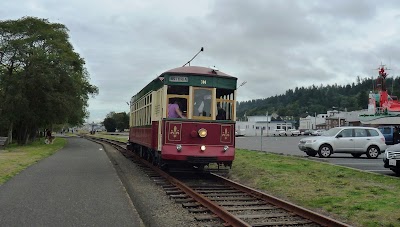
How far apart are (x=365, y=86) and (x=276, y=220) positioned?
180 metres

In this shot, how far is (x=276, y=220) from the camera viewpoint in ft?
25.0

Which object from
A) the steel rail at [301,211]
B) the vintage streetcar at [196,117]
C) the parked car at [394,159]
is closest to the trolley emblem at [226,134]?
the vintage streetcar at [196,117]

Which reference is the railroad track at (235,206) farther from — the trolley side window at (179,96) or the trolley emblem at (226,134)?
the trolley side window at (179,96)

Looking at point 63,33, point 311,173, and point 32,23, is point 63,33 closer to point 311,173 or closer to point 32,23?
point 32,23

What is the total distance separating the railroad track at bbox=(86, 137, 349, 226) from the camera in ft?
24.2

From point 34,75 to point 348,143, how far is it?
2349 centimetres

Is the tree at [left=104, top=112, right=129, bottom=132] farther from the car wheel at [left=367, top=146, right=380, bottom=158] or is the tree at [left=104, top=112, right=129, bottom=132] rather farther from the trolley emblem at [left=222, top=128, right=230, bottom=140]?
the trolley emblem at [left=222, top=128, right=230, bottom=140]

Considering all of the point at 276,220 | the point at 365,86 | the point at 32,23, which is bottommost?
the point at 276,220

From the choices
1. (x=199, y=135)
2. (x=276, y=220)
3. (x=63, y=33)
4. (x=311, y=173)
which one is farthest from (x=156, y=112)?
(x=63, y=33)

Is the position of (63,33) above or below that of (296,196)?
above

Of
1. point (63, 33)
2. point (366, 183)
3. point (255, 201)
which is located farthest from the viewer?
point (63, 33)

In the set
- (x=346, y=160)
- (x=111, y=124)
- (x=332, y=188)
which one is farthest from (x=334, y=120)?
(x=332, y=188)

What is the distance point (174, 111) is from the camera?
12672mm

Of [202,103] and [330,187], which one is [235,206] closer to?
[330,187]
